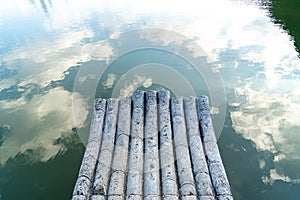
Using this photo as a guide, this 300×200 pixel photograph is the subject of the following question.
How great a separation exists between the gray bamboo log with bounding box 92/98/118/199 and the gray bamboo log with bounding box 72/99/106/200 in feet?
0.29

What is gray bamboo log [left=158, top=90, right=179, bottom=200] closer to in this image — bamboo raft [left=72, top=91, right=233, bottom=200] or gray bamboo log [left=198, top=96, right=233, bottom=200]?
bamboo raft [left=72, top=91, right=233, bottom=200]

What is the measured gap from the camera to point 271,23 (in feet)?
44.0

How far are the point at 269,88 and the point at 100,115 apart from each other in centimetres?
508

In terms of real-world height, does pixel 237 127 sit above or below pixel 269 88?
below

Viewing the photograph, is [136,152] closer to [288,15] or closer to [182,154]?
[182,154]

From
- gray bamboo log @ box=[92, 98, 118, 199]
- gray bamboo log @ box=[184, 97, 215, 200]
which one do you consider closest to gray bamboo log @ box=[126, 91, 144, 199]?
gray bamboo log @ box=[92, 98, 118, 199]

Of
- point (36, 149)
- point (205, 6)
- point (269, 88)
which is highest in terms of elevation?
point (205, 6)

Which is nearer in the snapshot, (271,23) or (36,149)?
(36,149)

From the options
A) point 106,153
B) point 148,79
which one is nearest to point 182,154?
point 106,153

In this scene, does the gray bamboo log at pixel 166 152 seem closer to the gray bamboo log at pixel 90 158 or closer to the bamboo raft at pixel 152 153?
the bamboo raft at pixel 152 153

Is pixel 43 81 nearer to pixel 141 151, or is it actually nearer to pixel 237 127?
pixel 141 151

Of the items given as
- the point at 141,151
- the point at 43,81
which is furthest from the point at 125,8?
the point at 141,151

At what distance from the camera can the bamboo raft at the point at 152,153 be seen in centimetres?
411

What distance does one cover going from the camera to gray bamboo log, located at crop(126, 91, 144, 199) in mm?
4137
